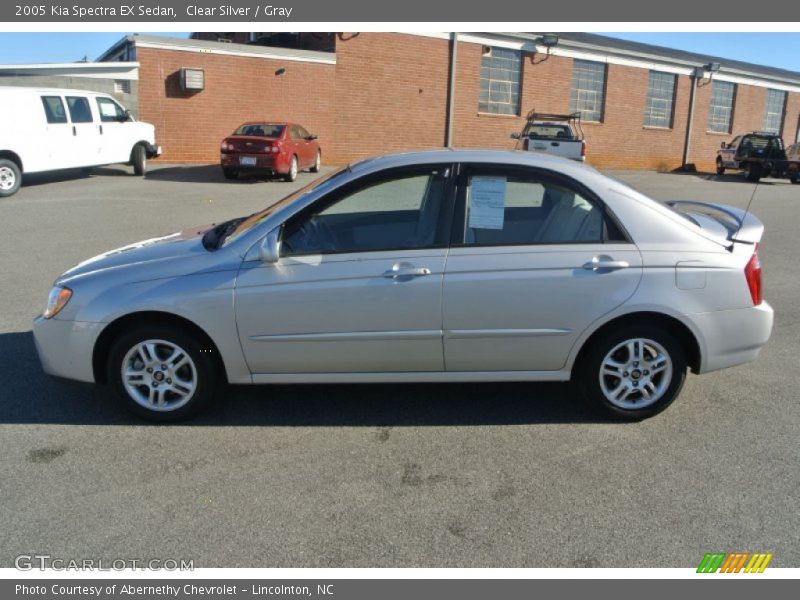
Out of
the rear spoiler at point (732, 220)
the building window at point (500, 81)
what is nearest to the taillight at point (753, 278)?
the rear spoiler at point (732, 220)

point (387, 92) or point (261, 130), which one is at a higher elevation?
point (387, 92)

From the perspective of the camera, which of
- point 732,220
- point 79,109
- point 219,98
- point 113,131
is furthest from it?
point 219,98

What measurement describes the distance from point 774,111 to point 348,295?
41663mm

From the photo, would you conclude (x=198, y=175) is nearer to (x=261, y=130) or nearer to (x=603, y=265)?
(x=261, y=130)

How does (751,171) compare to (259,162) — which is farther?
(751,171)

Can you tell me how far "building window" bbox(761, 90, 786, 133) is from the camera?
1511 inches

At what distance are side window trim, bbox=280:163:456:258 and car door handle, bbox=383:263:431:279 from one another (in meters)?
0.13

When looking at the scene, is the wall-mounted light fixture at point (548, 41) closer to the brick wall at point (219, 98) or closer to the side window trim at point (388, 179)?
the brick wall at point (219, 98)

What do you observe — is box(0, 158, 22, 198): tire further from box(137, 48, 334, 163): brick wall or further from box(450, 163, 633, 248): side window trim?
box(450, 163, 633, 248): side window trim

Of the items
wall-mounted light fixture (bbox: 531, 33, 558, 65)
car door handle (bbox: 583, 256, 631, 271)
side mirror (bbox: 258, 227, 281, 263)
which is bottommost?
car door handle (bbox: 583, 256, 631, 271)

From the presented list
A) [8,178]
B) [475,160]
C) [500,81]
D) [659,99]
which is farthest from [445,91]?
[475,160]

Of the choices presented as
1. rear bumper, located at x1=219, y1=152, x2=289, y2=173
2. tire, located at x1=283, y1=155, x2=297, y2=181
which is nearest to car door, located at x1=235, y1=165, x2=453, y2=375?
rear bumper, located at x1=219, y1=152, x2=289, y2=173

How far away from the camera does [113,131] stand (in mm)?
17375

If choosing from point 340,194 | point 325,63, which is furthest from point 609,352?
point 325,63
